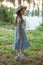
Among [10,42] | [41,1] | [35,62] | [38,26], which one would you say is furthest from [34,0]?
[35,62]

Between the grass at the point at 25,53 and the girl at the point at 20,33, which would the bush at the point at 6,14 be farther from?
the girl at the point at 20,33

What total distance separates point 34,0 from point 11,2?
6.47 feet

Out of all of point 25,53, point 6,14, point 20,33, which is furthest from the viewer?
point 6,14

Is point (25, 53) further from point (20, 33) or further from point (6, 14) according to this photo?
point (6, 14)

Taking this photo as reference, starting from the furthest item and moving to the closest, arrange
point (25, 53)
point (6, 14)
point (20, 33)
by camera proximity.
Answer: point (6, 14), point (25, 53), point (20, 33)

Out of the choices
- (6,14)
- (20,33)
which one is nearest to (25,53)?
(20,33)

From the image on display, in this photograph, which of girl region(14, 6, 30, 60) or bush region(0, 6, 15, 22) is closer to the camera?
girl region(14, 6, 30, 60)

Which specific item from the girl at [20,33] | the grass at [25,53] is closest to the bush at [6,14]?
the grass at [25,53]

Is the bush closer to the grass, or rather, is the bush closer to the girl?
the grass

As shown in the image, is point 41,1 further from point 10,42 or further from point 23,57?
point 23,57

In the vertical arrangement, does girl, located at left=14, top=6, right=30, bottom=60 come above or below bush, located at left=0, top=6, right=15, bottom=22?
above

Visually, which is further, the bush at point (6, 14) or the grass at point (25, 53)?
the bush at point (6, 14)

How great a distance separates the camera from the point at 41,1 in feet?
55.5

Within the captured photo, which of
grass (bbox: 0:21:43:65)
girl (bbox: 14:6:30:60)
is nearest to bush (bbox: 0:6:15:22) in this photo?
grass (bbox: 0:21:43:65)
